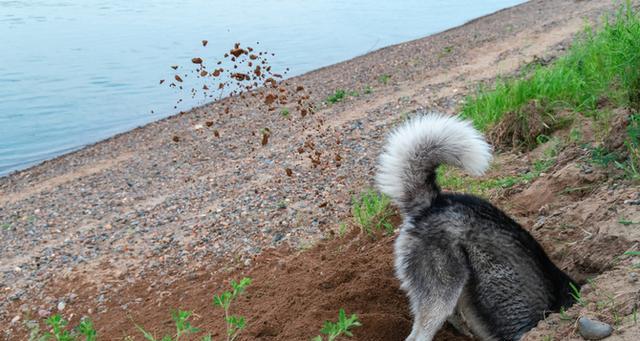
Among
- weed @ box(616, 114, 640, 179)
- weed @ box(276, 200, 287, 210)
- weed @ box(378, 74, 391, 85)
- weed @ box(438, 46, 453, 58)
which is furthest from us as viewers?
weed @ box(438, 46, 453, 58)

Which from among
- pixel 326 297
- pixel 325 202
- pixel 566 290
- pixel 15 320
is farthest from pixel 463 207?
pixel 15 320

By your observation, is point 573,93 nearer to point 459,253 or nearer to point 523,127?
point 523,127

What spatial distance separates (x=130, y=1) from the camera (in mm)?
25328

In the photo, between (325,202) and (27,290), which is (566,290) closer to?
(325,202)

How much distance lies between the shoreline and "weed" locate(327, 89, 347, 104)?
0.77 feet

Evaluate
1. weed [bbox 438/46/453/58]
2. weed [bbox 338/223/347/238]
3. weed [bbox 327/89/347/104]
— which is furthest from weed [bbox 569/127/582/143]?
weed [bbox 438/46/453/58]

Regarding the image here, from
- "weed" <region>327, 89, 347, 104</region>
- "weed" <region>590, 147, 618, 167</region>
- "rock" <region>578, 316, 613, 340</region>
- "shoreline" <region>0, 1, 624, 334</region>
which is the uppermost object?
"weed" <region>590, 147, 618, 167</region>

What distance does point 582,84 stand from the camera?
22.2 ft

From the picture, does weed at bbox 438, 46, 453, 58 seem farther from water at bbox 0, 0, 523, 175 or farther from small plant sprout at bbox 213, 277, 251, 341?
small plant sprout at bbox 213, 277, 251, 341

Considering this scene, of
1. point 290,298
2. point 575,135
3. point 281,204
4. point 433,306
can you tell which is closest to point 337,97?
point 281,204

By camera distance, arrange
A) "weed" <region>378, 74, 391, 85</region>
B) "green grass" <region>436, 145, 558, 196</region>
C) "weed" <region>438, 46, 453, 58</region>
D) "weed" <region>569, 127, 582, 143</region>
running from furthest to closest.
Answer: "weed" <region>438, 46, 453, 58</region>
"weed" <region>378, 74, 391, 85</region>
"weed" <region>569, 127, 582, 143</region>
"green grass" <region>436, 145, 558, 196</region>

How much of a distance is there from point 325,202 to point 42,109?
979 centimetres

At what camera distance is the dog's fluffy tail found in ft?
12.3

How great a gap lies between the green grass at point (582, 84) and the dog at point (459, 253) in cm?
230
